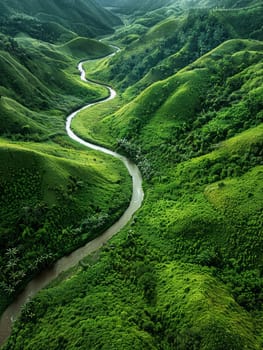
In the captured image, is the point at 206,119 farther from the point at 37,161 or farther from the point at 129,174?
the point at 37,161

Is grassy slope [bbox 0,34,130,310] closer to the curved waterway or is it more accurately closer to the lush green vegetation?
the lush green vegetation

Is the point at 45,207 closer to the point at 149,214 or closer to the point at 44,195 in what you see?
the point at 44,195

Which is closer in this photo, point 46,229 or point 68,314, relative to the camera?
point 68,314

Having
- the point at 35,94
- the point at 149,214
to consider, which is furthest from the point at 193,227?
the point at 35,94

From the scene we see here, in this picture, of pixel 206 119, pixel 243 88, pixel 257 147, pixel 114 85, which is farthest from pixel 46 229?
pixel 114 85

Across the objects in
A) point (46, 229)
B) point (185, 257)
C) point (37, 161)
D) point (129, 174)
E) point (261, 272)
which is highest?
point (37, 161)

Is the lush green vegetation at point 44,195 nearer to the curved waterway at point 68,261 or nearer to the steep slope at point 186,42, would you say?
the curved waterway at point 68,261

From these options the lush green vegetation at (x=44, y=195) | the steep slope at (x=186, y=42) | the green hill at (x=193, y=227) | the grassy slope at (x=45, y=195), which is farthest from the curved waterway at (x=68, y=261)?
the steep slope at (x=186, y=42)
